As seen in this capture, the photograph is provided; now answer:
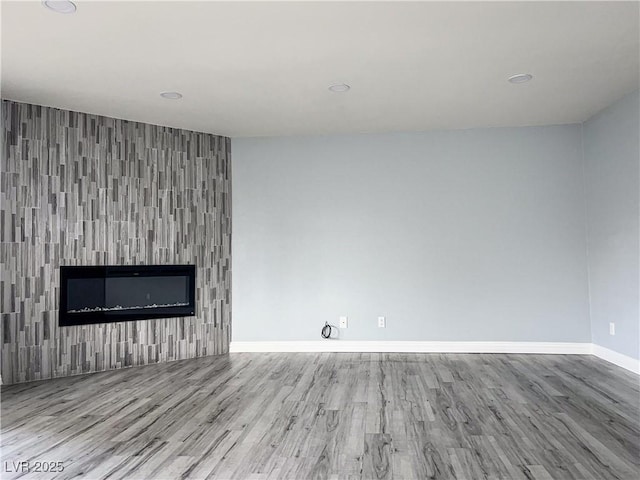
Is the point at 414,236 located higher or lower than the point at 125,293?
higher

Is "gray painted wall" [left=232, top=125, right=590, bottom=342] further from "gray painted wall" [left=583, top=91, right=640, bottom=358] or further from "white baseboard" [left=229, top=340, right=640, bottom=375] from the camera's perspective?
"gray painted wall" [left=583, top=91, right=640, bottom=358]

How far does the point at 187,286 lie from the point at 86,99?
2000 mm

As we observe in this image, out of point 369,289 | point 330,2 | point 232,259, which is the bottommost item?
point 369,289

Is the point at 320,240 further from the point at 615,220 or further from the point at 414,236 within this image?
the point at 615,220

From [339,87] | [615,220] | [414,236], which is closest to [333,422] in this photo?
[339,87]

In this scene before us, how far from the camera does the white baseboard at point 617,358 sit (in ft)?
14.0

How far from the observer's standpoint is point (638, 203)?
13.6ft

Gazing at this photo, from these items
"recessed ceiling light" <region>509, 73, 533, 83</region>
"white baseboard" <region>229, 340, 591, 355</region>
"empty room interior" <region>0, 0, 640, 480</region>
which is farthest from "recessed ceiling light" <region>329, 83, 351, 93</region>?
"white baseboard" <region>229, 340, 591, 355</region>

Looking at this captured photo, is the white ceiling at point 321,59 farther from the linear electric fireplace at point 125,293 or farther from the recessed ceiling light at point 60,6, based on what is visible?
the linear electric fireplace at point 125,293

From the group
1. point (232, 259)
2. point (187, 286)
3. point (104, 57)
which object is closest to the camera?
point (104, 57)

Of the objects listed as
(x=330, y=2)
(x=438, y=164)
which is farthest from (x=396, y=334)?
(x=330, y=2)

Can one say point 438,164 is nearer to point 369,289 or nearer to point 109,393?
point 369,289

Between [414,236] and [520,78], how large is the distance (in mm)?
2041

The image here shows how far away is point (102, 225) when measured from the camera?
15.4ft
